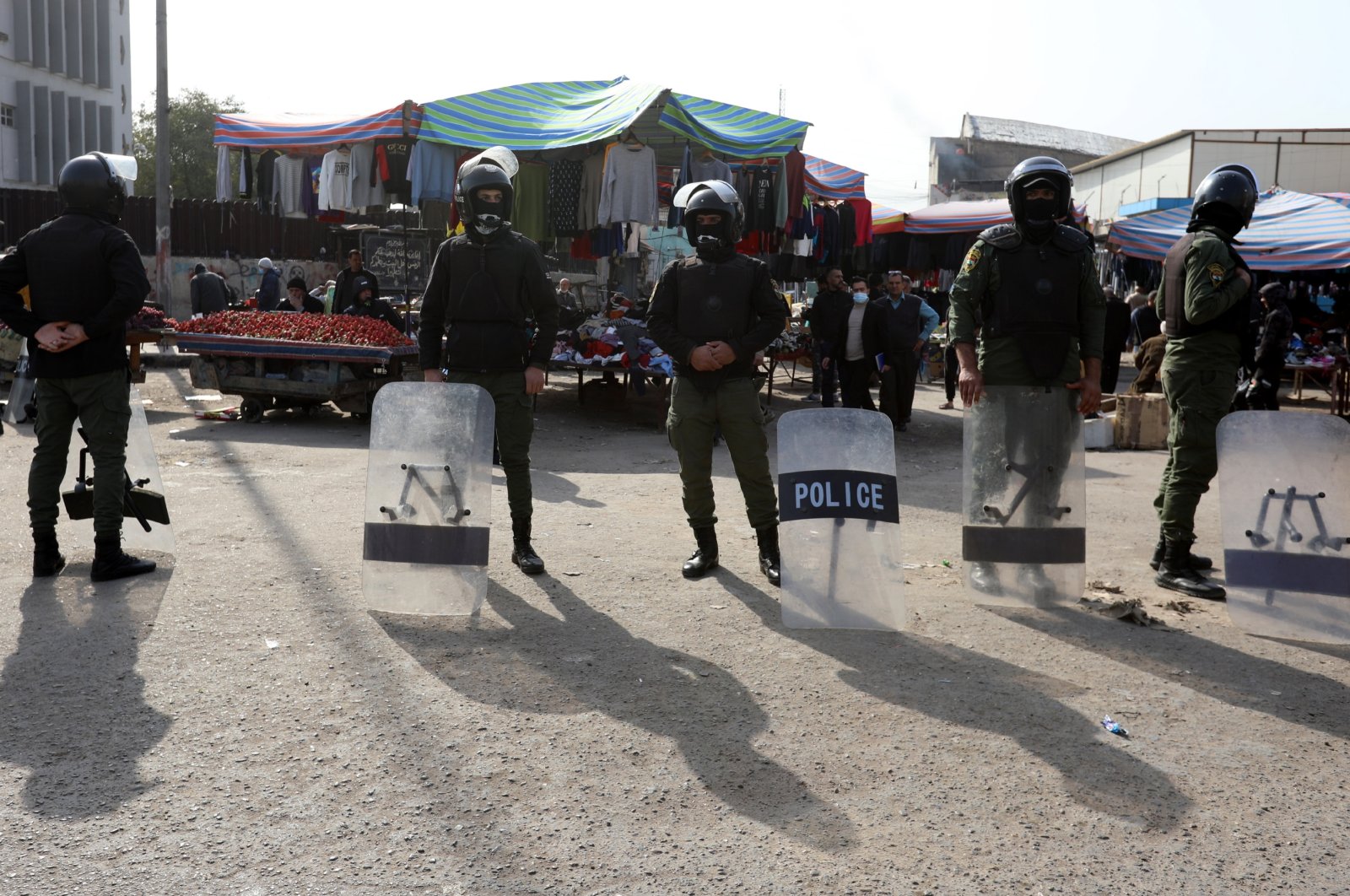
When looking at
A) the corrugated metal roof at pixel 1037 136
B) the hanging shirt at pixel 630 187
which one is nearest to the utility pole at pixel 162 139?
the hanging shirt at pixel 630 187

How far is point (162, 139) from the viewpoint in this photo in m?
20.3

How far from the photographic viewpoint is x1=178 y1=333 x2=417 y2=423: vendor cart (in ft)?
38.1

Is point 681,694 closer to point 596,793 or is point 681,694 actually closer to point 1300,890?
point 596,793

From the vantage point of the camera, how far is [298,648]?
457cm

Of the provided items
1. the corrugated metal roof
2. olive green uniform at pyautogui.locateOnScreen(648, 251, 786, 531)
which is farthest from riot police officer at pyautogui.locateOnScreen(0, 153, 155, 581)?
the corrugated metal roof

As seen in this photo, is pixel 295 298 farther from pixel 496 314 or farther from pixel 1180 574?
pixel 1180 574

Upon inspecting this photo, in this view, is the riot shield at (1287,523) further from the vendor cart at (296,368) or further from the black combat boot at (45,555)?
the vendor cart at (296,368)

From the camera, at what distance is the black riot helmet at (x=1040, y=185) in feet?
17.4

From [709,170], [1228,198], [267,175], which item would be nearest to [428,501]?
[1228,198]

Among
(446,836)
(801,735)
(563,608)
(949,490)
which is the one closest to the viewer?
(446,836)

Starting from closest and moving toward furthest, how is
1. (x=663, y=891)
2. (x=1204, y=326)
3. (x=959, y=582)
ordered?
(x=663, y=891) → (x=1204, y=326) → (x=959, y=582)

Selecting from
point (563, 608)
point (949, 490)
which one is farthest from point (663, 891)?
point (949, 490)

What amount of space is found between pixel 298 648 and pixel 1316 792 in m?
3.51

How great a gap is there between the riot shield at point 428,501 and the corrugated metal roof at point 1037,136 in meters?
56.2
